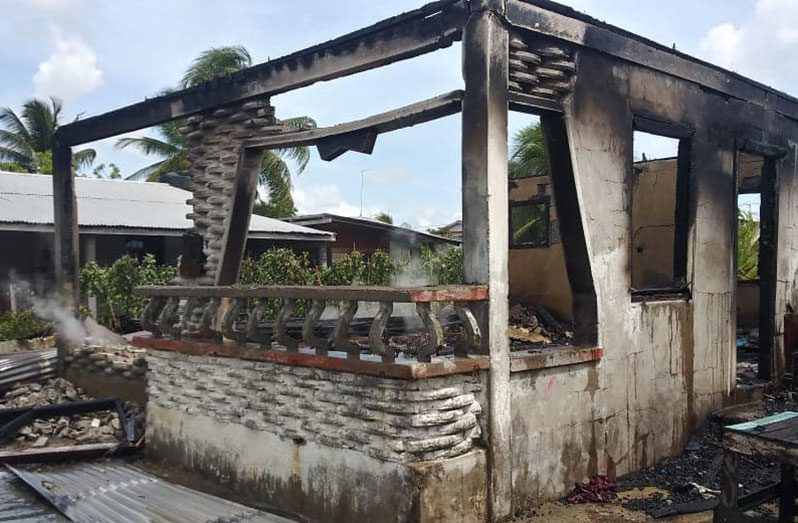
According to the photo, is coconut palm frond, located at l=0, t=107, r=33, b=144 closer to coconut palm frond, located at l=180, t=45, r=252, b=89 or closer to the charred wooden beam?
coconut palm frond, located at l=180, t=45, r=252, b=89

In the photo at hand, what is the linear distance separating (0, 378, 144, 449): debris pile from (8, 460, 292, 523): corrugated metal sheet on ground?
0.54 m

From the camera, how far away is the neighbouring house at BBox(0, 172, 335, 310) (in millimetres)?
14359

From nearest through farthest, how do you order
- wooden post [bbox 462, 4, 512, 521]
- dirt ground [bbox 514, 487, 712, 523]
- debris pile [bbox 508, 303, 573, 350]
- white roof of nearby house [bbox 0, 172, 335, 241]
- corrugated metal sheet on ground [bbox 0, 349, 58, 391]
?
wooden post [bbox 462, 4, 512, 521]
dirt ground [bbox 514, 487, 712, 523]
corrugated metal sheet on ground [bbox 0, 349, 58, 391]
debris pile [bbox 508, 303, 573, 350]
white roof of nearby house [bbox 0, 172, 335, 241]

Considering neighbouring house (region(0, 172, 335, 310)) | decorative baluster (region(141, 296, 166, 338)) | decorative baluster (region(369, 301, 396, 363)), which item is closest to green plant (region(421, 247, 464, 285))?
neighbouring house (region(0, 172, 335, 310))

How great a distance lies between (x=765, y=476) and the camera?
6312 millimetres

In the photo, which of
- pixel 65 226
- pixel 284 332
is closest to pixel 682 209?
pixel 284 332

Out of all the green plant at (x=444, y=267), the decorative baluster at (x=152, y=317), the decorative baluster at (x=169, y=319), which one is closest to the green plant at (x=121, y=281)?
the green plant at (x=444, y=267)

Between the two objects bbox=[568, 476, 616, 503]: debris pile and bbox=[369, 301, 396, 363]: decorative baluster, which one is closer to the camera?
bbox=[369, 301, 396, 363]: decorative baluster

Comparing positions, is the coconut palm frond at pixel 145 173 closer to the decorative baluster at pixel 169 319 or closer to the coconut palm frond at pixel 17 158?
the coconut palm frond at pixel 17 158

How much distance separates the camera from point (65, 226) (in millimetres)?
9508

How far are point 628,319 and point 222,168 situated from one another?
4.62 meters

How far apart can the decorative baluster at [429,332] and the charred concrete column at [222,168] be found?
362 cm

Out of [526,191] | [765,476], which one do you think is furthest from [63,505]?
[526,191]

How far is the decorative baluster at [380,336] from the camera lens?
4.81 m
